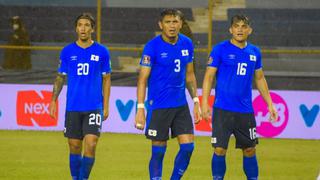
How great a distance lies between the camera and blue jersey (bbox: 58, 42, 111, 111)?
1140 cm

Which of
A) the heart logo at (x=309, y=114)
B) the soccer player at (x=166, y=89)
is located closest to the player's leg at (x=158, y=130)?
the soccer player at (x=166, y=89)

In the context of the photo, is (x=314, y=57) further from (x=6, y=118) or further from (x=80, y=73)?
(x=80, y=73)

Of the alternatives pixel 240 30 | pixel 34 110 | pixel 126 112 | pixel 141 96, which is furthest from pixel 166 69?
pixel 34 110

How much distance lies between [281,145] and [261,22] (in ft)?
16.8

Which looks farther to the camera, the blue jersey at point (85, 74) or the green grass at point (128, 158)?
the green grass at point (128, 158)

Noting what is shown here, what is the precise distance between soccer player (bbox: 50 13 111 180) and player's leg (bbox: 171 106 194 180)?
0.98 meters

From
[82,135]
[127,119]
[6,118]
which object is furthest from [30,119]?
[82,135]

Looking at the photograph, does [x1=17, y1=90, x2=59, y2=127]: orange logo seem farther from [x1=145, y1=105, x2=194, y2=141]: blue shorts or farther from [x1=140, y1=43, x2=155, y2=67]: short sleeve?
[x1=140, y1=43, x2=155, y2=67]: short sleeve

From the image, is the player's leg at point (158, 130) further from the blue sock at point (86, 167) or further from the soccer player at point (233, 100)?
the blue sock at point (86, 167)

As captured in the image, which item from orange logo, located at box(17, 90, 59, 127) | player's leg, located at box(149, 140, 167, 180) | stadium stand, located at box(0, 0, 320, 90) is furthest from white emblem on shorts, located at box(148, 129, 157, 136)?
stadium stand, located at box(0, 0, 320, 90)

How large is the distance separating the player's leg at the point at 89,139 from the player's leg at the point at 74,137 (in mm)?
101

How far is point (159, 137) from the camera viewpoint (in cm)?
1116

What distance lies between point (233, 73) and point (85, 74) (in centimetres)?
186

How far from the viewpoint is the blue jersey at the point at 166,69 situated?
11.1 metres
